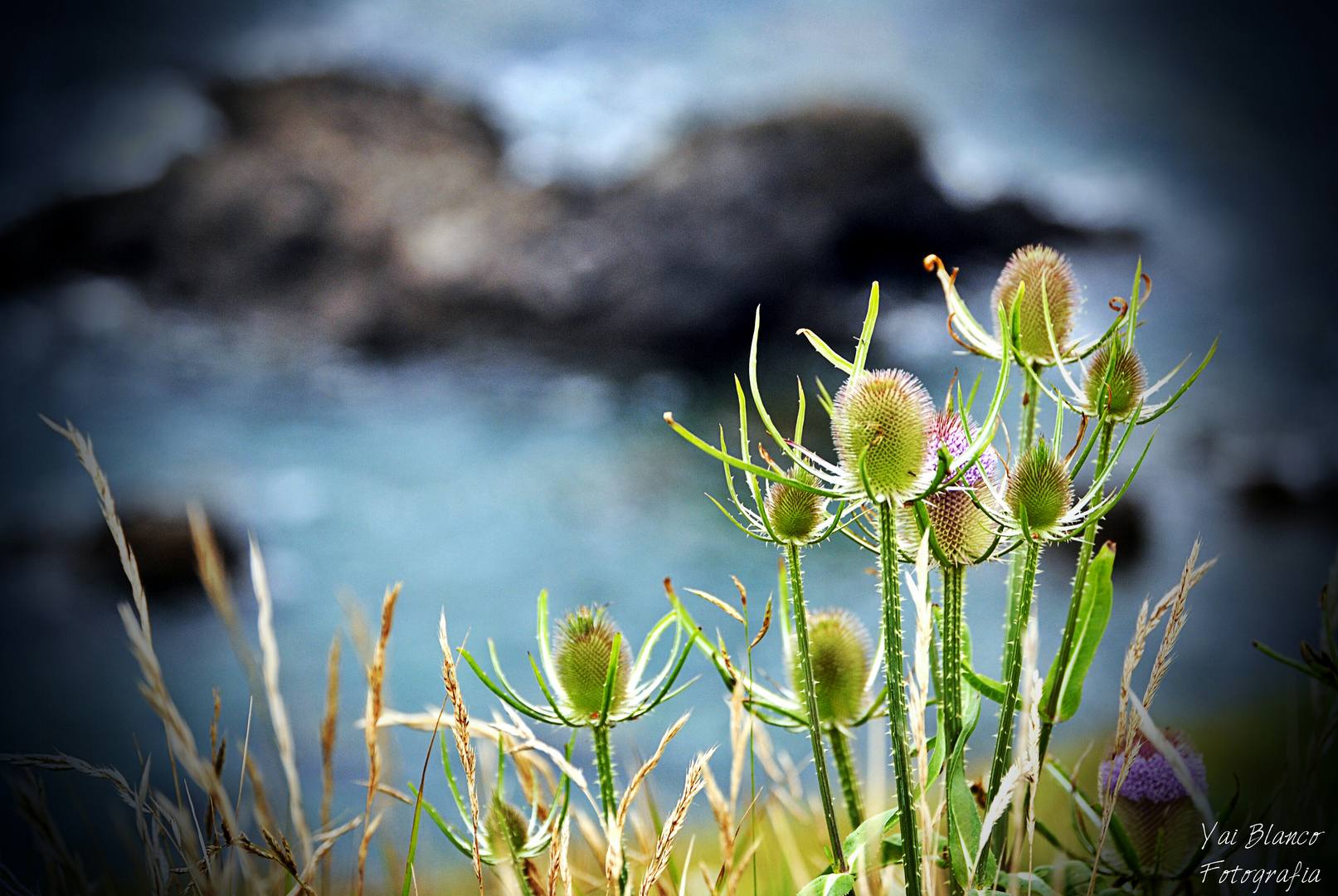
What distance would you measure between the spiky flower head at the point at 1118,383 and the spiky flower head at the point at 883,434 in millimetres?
146

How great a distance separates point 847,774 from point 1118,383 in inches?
13.3

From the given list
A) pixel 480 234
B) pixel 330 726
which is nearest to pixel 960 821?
pixel 330 726

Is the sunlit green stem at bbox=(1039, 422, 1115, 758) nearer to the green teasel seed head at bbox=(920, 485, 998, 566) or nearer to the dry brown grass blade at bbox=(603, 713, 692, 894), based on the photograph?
the green teasel seed head at bbox=(920, 485, 998, 566)

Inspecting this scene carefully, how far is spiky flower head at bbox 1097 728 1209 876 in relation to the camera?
2.03ft

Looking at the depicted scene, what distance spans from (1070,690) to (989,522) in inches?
5.8

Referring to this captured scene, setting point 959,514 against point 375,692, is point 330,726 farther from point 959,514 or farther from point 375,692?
point 959,514

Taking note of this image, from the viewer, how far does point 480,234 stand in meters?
2.32

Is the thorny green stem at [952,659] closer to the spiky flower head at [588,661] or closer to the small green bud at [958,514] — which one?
the small green bud at [958,514]

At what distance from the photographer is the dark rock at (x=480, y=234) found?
2.11 metres

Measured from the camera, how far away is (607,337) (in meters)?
2.27

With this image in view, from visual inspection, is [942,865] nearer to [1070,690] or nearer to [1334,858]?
[1070,690]

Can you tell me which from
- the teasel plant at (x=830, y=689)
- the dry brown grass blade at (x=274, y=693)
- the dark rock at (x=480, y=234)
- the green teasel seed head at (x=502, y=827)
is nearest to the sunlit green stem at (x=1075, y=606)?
the teasel plant at (x=830, y=689)

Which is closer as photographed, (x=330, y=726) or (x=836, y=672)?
(x=330, y=726)

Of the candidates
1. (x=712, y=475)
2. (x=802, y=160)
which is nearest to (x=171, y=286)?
(x=712, y=475)
